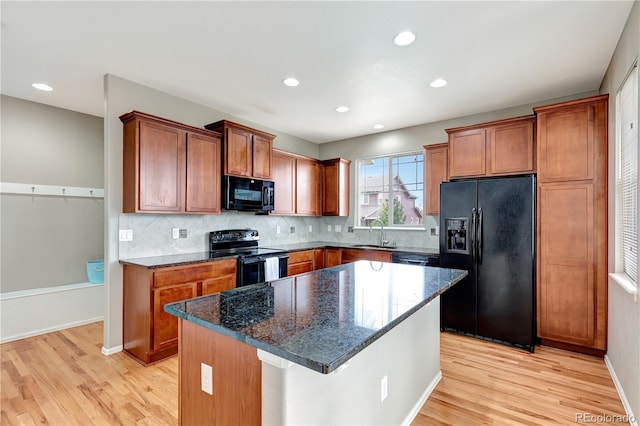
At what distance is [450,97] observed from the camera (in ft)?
12.0

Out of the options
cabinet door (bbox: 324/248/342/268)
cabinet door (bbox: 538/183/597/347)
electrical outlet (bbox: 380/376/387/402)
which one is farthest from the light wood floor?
cabinet door (bbox: 324/248/342/268)

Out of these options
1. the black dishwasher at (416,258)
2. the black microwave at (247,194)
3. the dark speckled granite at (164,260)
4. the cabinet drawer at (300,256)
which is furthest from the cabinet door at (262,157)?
the black dishwasher at (416,258)

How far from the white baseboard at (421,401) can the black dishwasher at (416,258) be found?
1530 millimetres

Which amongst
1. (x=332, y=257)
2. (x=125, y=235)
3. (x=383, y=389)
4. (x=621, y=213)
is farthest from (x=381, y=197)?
(x=383, y=389)

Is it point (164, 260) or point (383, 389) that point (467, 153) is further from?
point (164, 260)

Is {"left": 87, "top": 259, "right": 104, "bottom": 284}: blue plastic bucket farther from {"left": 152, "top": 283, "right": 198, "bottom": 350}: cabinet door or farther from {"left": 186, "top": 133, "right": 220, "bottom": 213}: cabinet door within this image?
{"left": 152, "top": 283, "right": 198, "bottom": 350}: cabinet door

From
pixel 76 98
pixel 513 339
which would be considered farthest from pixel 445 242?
pixel 76 98

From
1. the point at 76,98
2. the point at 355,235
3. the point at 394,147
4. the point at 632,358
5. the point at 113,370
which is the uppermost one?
the point at 76,98

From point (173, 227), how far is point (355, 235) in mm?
2964

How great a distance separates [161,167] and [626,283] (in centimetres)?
412

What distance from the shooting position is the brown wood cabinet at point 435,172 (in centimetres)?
421

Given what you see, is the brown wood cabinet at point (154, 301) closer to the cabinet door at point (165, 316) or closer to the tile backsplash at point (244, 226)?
the cabinet door at point (165, 316)

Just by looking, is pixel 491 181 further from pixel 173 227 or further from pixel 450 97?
pixel 173 227

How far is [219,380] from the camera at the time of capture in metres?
1.38
